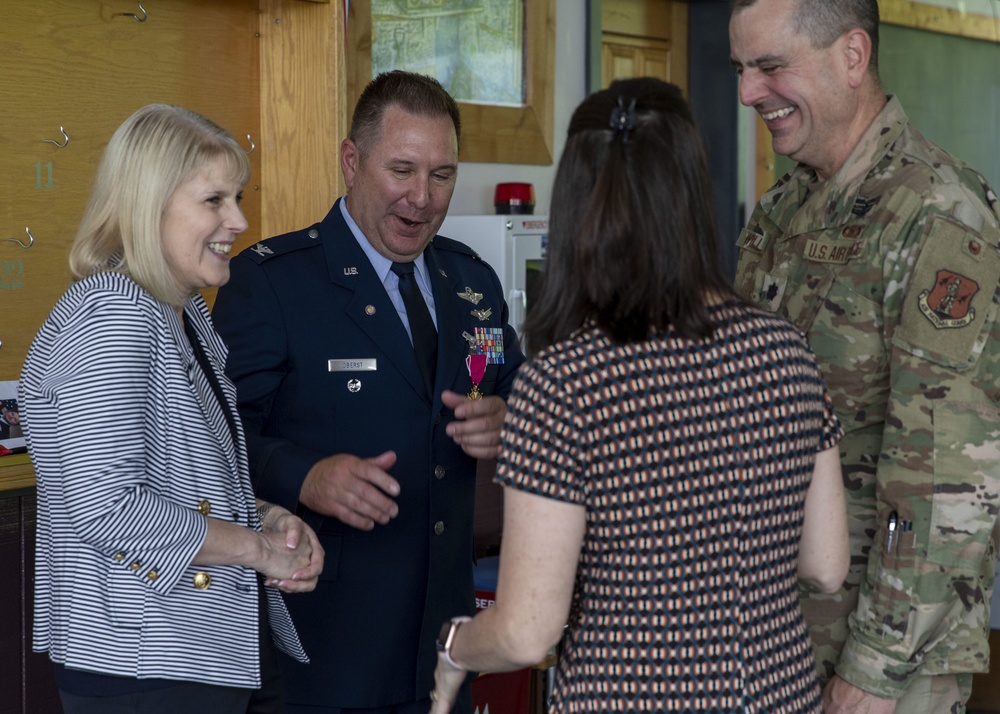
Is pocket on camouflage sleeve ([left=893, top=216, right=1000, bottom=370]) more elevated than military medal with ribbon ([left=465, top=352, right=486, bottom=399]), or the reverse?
pocket on camouflage sleeve ([left=893, top=216, right=1000, bottom=370])

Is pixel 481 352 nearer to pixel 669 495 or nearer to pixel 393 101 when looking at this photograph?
pixel 393 101

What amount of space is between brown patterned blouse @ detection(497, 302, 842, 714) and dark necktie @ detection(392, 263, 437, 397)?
0.95 metres

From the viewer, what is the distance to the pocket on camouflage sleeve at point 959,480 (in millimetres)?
1710

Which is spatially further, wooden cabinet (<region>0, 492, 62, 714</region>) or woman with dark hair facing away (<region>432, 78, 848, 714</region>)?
wooden cabinet (<region>0, 492, 62, 714</region>)

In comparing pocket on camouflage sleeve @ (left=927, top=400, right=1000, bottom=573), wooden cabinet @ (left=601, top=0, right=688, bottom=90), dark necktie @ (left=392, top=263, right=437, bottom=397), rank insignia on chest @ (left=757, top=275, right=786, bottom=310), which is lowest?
pocket on camouflage sleeve @ (left=927, top=400, right=1000, bottom=573)

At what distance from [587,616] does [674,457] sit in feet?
0.72

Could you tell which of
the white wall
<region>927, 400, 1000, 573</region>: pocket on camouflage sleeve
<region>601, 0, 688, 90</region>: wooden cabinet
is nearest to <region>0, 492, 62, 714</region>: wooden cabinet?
<region>927, 400, 1000, 573</region>: pocket on camouflage sleeve

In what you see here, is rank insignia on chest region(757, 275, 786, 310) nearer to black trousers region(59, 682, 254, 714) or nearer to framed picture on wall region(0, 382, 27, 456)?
black trousers region(59, 682, 254, 714)

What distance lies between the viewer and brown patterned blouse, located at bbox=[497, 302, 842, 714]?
1.35 m

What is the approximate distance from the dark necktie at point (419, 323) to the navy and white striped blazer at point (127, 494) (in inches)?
24.9

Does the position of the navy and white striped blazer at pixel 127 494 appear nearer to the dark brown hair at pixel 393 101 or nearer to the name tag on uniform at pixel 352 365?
the name tag on uniform at pixel 352 365

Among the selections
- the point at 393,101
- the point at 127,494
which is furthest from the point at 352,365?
the point at 127,494

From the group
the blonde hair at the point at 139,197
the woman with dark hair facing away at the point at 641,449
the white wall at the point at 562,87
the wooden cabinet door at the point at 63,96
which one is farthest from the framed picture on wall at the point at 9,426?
→ the white wall at the point at 562,87

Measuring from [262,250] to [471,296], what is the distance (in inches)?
18.0
